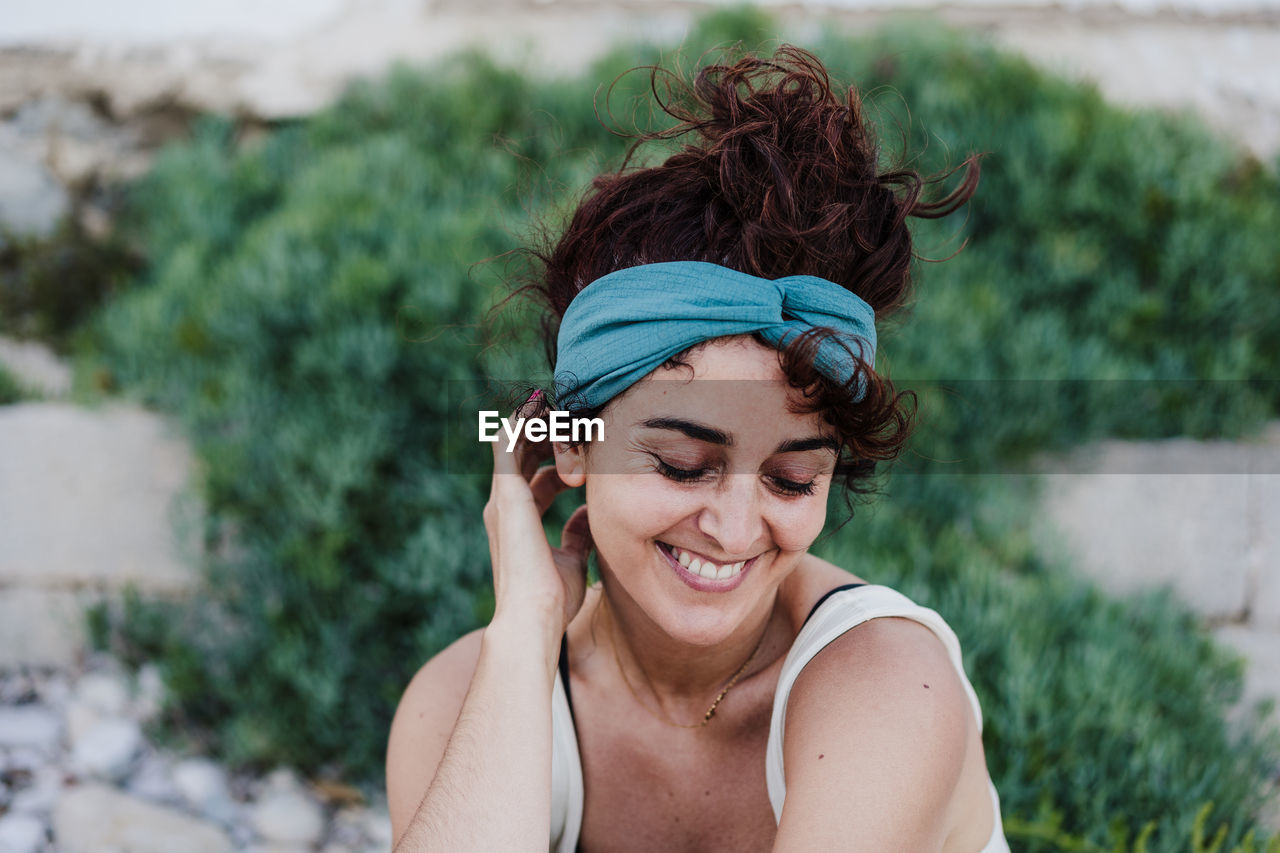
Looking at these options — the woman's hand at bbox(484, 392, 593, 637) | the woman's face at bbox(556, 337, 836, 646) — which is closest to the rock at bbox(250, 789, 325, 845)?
the woman's hand at bbox(484, 392, 593, 637)

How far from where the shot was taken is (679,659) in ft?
6.58

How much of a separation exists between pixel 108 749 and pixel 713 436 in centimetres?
324

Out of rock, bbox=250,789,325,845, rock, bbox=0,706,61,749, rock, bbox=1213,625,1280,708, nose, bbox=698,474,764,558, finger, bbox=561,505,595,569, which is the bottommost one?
rock, bbox=250,789,325,845

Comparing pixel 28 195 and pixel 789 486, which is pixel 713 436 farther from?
pixel 28 195

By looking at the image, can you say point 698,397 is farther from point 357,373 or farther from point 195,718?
point 195,718

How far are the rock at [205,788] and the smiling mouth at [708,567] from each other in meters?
2.65

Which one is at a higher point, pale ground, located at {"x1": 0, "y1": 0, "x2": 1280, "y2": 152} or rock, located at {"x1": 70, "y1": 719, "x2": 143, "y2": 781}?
pale ground, located at {"x1": 0, "y1": 0, "x2": 1280, "y2": 152}

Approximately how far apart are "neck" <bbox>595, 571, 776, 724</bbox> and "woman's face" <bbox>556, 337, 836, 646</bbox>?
0.67 feet

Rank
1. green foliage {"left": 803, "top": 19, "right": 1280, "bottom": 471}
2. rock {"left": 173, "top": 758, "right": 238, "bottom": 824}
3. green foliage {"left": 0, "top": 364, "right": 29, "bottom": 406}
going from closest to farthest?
rock {"left": 173, "top": 758, "right": 238, "bottom": 824}
green foliage {"left": 803, "top": 19, "right": 1280, "bottom": 471}
green foliage {"left": 0, "top": 364, "right": 29, "bottom": 406}

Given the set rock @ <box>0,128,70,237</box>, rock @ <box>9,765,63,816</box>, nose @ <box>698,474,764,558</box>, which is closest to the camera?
nose @ <box>698,474,764,558</box>

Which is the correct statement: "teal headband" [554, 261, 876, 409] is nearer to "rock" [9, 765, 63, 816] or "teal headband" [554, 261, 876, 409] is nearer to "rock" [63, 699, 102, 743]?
"rock" [9, 765, 63, 816]

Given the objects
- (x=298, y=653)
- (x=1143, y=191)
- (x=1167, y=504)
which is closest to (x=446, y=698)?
(x=298, y=653)

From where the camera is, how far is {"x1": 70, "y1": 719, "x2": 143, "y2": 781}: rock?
366 cm

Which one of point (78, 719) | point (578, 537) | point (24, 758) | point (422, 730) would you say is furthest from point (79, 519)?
point (578, 537)
